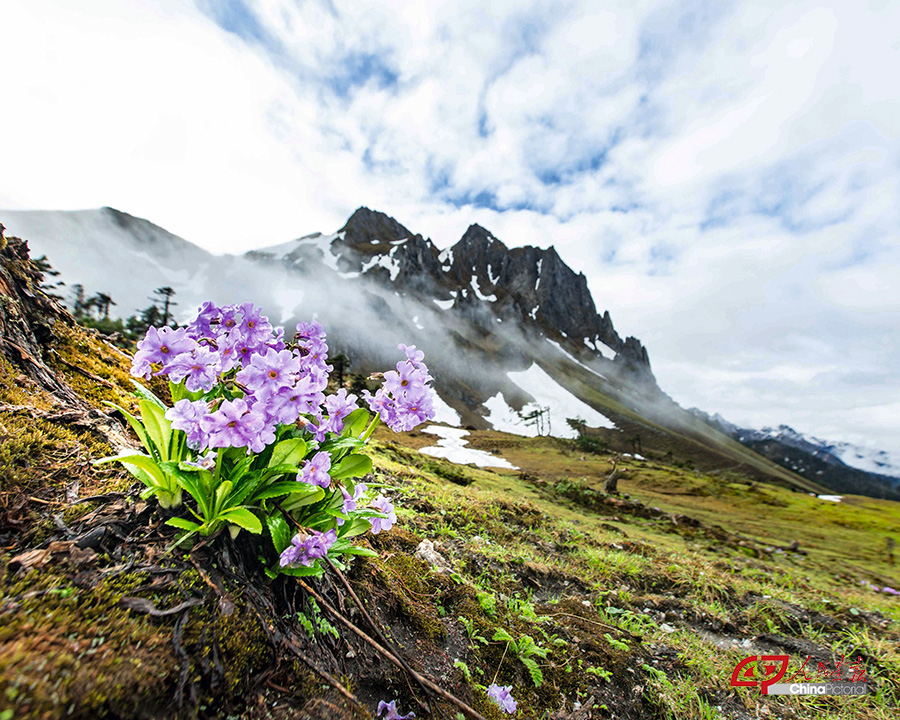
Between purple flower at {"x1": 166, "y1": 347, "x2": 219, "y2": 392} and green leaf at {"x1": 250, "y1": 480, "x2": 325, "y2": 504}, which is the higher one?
purple flower at {"x1": 166, "y1": 347, "x2": 219, "y2": 392}

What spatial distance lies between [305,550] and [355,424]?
931mm

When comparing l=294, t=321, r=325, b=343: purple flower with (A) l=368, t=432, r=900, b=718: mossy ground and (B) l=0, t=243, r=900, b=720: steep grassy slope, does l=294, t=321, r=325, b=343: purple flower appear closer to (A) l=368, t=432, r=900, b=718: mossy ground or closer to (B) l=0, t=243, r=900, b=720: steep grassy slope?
(B) l=0, t=243, r=900, b=720: steep grassy slope

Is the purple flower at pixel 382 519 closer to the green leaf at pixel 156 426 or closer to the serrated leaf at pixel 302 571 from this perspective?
the serrated leaf at pixel 302 571

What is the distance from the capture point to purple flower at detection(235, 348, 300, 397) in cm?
185

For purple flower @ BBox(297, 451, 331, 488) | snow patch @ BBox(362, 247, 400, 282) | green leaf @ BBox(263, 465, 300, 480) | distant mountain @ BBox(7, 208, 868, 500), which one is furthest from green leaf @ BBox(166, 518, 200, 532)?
snow patch @ BBox(362, 247, 400, 282)

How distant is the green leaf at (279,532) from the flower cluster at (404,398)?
0.78m

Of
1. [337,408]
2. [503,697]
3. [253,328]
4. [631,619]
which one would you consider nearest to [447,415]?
[631,619]

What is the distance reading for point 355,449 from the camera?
2506mm

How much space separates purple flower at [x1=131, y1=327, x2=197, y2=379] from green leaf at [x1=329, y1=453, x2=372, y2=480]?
1.03m

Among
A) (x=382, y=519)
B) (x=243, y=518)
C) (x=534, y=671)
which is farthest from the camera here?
(x=534, y=671)

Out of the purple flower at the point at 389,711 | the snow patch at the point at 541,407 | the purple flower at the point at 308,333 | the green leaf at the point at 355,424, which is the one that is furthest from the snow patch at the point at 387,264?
the purple flower at the point at 389,711

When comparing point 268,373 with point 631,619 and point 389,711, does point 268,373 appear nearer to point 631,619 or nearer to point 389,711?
point 389,711

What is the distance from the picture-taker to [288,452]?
6.74ft

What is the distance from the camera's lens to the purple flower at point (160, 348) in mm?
1956
